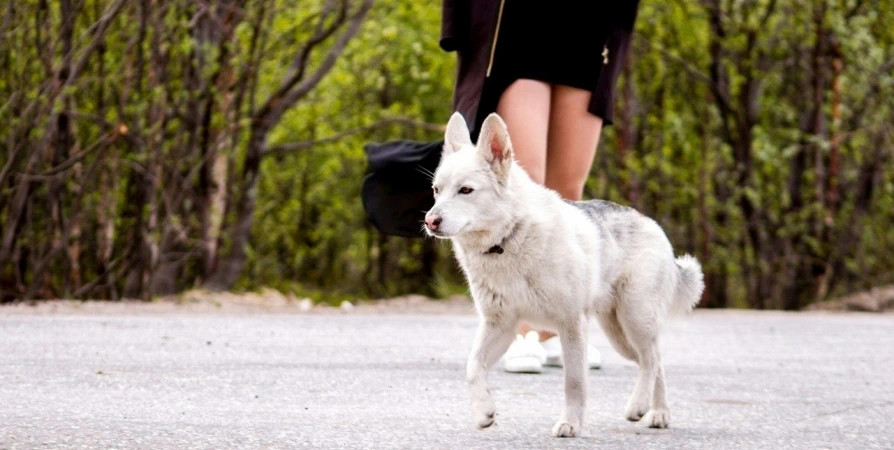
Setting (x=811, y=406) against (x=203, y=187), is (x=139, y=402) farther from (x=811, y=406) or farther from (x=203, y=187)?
(x=203, y=187)

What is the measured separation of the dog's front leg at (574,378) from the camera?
4.68 metres

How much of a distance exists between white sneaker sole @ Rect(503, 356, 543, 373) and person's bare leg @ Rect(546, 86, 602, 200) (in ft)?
2.85

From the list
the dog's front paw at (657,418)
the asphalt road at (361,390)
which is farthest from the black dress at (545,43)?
the dog's front paw at (657,418)

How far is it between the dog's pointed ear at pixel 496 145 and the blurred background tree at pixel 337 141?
7.19m

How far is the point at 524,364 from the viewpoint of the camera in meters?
6.60

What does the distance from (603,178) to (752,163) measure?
6.85 feet

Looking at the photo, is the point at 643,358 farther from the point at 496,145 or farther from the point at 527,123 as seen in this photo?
the point at 527,123

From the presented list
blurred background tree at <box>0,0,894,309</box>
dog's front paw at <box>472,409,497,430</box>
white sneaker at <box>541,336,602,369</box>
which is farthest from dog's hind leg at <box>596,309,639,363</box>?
blurred background tree at <box>0,0,894,309</box>

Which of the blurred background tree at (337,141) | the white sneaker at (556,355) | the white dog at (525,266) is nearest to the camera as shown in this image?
the white dog at (525,266)

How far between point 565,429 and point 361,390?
1.49 metres

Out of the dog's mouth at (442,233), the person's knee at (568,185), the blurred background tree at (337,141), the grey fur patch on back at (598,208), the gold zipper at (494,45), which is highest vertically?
the gold zipper at (494,45)

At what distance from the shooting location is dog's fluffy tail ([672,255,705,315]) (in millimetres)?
5523

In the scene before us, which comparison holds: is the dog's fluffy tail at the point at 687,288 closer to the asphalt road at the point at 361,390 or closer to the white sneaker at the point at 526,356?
the asphalt road at the point at 361,390

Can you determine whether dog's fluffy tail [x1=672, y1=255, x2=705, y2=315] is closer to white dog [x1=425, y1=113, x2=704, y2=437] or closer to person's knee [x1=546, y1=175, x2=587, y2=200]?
white dog [x1=425, y1=113, x2=704, y2=437]
